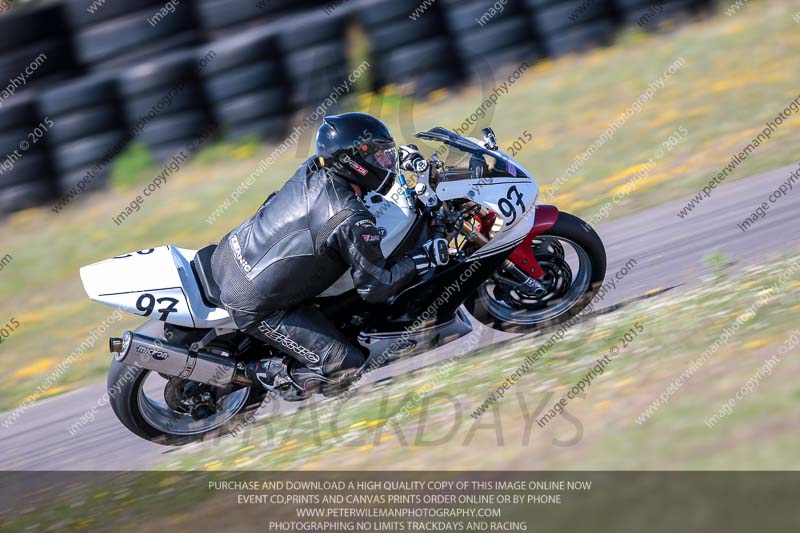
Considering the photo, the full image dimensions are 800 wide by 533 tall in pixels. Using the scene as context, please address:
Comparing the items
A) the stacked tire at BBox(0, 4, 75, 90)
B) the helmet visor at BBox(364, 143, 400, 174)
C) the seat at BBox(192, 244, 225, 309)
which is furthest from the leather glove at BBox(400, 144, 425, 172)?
the stacked tire at BBox(0, 4, 75, 90)

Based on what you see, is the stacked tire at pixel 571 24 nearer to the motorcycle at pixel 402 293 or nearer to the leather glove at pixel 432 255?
the motorcycle at pixel 402 293

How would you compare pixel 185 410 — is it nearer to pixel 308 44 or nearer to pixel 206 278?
pixel 206 278

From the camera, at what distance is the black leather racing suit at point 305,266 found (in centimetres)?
511

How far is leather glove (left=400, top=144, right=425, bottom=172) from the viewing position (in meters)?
5.31

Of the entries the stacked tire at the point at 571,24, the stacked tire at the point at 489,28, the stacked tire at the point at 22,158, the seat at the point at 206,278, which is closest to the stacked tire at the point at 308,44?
the stacked tire at the point at 489,28

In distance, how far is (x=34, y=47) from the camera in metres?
12.2

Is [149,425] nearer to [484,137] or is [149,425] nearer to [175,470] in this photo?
[175,470]

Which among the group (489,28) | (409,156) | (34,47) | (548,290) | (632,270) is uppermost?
(34,47)

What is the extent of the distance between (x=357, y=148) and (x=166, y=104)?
770cm

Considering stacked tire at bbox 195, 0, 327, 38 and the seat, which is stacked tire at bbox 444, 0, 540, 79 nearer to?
stacked tire at bbox 195, 0, 327, 38

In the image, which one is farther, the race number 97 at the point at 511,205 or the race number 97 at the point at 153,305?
the race number 97 at the point at 511,205

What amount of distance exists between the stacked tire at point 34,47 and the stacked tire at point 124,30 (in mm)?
193

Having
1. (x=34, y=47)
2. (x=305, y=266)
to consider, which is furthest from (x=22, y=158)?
(x=305, y=266)

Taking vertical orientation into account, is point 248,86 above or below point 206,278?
below
